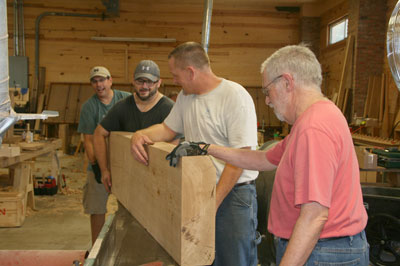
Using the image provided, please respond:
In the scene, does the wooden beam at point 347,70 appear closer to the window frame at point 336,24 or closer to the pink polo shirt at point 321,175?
the window frame at point 336,24

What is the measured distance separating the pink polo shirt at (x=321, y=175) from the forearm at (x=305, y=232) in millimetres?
29

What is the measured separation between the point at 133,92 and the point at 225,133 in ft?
10.6

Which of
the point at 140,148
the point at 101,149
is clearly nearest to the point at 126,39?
the point at 101,149

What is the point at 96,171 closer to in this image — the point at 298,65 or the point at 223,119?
the point at 223,119

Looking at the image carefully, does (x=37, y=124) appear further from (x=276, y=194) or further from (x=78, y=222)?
(x=276, y=194)

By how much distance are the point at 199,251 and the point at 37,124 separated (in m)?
8.79

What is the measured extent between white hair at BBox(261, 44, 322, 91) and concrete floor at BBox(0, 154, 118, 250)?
3166 mm

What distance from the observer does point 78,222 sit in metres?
4.61

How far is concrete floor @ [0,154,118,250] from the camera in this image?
3.91m

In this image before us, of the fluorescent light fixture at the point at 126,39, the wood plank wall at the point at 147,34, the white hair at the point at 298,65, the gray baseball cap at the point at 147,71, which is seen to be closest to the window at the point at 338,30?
the wood plank wall at the point at 147,34

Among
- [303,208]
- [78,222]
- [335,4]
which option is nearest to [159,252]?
[303,208]

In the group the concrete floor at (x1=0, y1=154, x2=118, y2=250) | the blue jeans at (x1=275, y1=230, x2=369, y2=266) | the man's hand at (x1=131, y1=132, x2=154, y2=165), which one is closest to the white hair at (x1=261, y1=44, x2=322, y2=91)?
the blue jeans at (x1=275, y1=230, x2=369, y2=266)

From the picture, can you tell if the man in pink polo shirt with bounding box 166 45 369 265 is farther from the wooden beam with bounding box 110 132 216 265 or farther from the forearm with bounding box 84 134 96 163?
the forearm with bounding box 84 134 96 163

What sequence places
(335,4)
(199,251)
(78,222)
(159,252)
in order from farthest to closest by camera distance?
1. (335,4)
2. (78,222)
3. (159,252)
4. (199,251)
